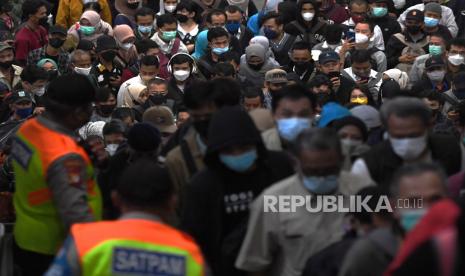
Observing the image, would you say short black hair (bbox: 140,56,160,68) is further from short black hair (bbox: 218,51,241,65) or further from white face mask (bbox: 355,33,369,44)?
white face mask (bbox: 355,33,369,44)

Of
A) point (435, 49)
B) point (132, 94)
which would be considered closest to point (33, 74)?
point (132, 94)

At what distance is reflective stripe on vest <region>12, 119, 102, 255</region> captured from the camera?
253 inches

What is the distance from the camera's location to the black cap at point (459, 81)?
1297 centimetres

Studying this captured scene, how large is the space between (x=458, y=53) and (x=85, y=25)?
15.9 feet

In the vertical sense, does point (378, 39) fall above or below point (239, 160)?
below

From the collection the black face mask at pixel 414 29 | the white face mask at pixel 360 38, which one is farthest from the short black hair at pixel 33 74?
the black face mask at pixel 414 29

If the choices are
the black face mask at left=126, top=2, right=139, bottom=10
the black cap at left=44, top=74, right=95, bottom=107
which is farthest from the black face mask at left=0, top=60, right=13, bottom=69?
the black cap at left=44, top=74, right=95, bottom=107

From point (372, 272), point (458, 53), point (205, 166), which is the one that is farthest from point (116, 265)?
point (458, 53)

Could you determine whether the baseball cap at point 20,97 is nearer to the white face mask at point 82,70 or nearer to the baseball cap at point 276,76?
the white face mask at point 82,70

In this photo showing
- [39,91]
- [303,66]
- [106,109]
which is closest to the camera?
[106,109]

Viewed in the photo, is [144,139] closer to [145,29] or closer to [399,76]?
[399,76]

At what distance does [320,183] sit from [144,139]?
6.03ft

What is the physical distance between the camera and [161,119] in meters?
9.70

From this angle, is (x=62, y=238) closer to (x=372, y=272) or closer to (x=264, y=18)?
(x=372, y=272)
